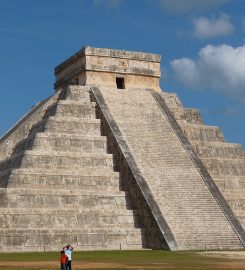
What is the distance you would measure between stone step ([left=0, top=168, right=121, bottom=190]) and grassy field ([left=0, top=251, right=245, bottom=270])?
4225 millimetres

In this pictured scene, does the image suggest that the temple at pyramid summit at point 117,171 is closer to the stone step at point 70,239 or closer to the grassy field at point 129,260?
the stone step at point 70,239

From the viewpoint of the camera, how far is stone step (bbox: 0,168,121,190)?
33.2m

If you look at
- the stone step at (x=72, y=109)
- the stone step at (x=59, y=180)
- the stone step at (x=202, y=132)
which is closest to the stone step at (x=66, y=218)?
the stone step at (x=59, y=180)

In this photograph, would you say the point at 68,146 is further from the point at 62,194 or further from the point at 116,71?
the point at 116,71

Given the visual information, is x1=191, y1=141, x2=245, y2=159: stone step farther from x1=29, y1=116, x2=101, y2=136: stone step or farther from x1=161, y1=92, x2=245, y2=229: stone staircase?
x1=29, y1=116, x2=101, y2=136: stone step

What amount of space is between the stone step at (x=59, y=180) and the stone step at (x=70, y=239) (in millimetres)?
2637

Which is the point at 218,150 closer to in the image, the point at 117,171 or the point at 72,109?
the point at 117,171

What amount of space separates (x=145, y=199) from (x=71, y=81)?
1288cm

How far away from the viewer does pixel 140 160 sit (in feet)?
119

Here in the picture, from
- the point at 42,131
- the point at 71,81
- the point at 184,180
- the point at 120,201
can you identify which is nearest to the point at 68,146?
the point at 42,131

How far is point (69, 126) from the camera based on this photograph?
37000 mm

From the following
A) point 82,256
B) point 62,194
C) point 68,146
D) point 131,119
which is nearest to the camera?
point 82,256

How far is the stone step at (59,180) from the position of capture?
3319 cm

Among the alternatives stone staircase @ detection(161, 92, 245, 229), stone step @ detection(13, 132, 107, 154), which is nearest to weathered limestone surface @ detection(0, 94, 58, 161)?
stone step @ detection(13, 132, 107, 154)
